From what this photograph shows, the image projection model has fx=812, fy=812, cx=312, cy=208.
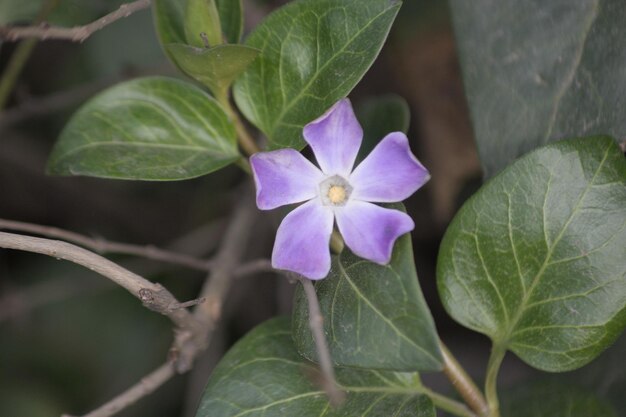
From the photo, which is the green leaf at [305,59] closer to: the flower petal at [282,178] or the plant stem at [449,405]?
the flower petal at [282,178]

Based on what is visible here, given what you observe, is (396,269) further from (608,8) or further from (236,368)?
(608,8)

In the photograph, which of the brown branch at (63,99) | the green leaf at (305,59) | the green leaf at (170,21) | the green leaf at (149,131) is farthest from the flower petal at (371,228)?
the brown branch at (63,99)

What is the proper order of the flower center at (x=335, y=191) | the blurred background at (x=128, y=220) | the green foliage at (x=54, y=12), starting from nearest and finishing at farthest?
the flower center at (x=335, y=191) < the green foliage at (x=54, y=12) < the blurred background at (x=128, y=220)

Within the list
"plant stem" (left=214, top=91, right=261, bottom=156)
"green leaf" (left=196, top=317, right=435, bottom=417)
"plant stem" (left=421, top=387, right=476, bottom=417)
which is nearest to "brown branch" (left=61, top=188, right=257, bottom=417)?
"green leaf" (left=196, top=317, right=435, bottom=417)

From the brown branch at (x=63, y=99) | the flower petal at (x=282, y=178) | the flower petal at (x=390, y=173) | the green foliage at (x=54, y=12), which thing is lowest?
the flower petal at (x=390, y=173)

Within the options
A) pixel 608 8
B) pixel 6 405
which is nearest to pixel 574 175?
pixel 608 8

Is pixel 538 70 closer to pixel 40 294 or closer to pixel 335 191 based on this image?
pixel 335 191
